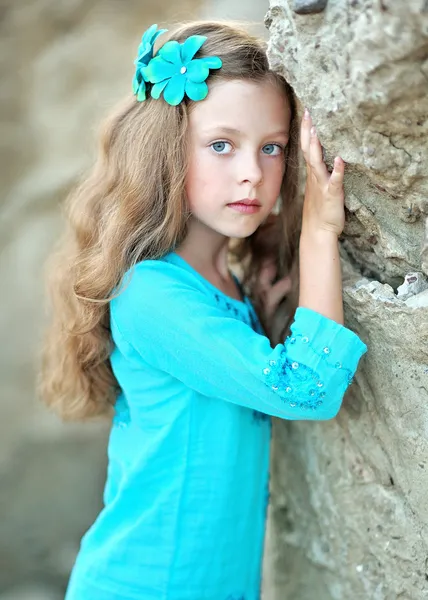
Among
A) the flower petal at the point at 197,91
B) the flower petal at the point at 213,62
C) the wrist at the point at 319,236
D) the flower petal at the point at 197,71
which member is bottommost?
the wrist at the point at 319,236

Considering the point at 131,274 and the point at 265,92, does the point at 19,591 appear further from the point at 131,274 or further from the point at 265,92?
the point at 265,92

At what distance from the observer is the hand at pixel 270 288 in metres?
1.36

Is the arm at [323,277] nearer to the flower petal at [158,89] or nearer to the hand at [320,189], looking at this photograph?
the hand at [320,189]

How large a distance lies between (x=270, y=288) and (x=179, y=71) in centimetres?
47

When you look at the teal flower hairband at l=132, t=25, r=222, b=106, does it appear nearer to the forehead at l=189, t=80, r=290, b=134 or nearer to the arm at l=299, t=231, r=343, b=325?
the forehead at l=189, t=80, r=290, b=134

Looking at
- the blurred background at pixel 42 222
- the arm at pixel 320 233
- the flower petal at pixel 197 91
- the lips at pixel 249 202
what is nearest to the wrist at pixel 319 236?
the arm at pixel 320 233

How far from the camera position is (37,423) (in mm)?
2188

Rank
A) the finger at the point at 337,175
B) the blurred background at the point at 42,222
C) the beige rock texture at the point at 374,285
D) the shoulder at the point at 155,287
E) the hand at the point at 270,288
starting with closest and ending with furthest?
the beige rock texture at the point at 374,285
the finger at the point at 337,175
the shoulder at the point at 155,287
the hand at the point at 270,288
the blurred background at the point at 42,222

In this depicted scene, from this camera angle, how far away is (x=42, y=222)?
221 centimetres

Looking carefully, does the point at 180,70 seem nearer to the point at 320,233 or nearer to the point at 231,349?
the point at 320,233

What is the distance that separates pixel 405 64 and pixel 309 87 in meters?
0.18

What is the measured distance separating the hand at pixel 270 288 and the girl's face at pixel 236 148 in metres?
0.24

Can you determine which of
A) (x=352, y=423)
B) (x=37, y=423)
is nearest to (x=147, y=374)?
(x=352, y=423)

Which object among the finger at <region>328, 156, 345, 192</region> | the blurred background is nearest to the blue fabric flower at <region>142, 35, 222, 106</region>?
the finger at <region>328, 156, 345, 192</region>
